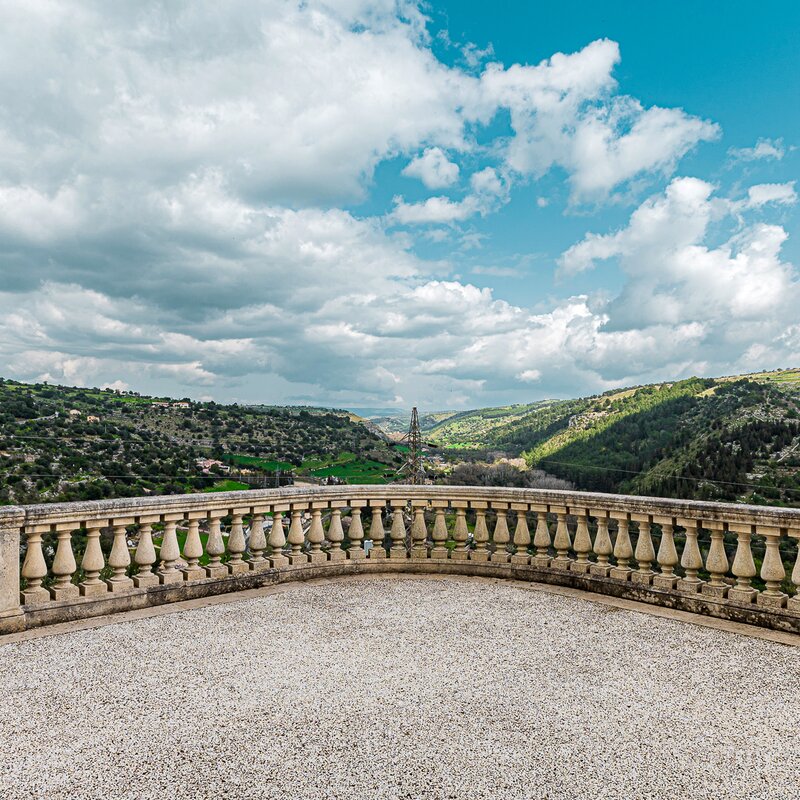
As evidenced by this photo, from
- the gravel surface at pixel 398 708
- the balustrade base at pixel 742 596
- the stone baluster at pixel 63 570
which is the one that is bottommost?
the gravel surface at pixel 398 708

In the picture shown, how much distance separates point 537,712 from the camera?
3648 mm

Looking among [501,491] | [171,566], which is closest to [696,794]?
[501,491]

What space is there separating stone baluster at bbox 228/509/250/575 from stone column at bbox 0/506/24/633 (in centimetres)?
203

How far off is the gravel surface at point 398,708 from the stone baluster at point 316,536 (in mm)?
1456

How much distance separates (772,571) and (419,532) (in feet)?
13.0

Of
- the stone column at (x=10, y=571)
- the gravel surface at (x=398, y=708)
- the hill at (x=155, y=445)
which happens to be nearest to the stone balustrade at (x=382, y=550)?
the stone column at (x=10, y=571)

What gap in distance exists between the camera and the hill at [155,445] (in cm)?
3462

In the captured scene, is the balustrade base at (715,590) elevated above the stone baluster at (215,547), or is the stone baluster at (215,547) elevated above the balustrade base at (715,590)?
the stone baluster at (215,547)

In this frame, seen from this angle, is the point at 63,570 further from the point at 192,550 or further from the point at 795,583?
the point at 795,583

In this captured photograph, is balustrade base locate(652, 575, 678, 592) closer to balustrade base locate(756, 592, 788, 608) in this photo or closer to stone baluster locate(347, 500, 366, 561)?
balustrade base locate(756, 592, 788, 608)

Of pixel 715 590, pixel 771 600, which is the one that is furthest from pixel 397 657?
pixel 771 600

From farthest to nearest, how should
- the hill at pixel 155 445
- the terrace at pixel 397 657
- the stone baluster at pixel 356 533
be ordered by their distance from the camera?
1. the hill at pixel 155 445
2. the stone baluster at pixel 356 533
3. the terrace at pixel 397 657

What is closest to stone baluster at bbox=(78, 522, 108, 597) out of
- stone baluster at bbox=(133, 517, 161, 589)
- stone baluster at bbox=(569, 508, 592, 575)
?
stone baluster at bbox=(133, 517, 161, 589)

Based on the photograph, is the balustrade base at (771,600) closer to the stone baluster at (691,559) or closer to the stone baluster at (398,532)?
the stone baluster at (691,559)
